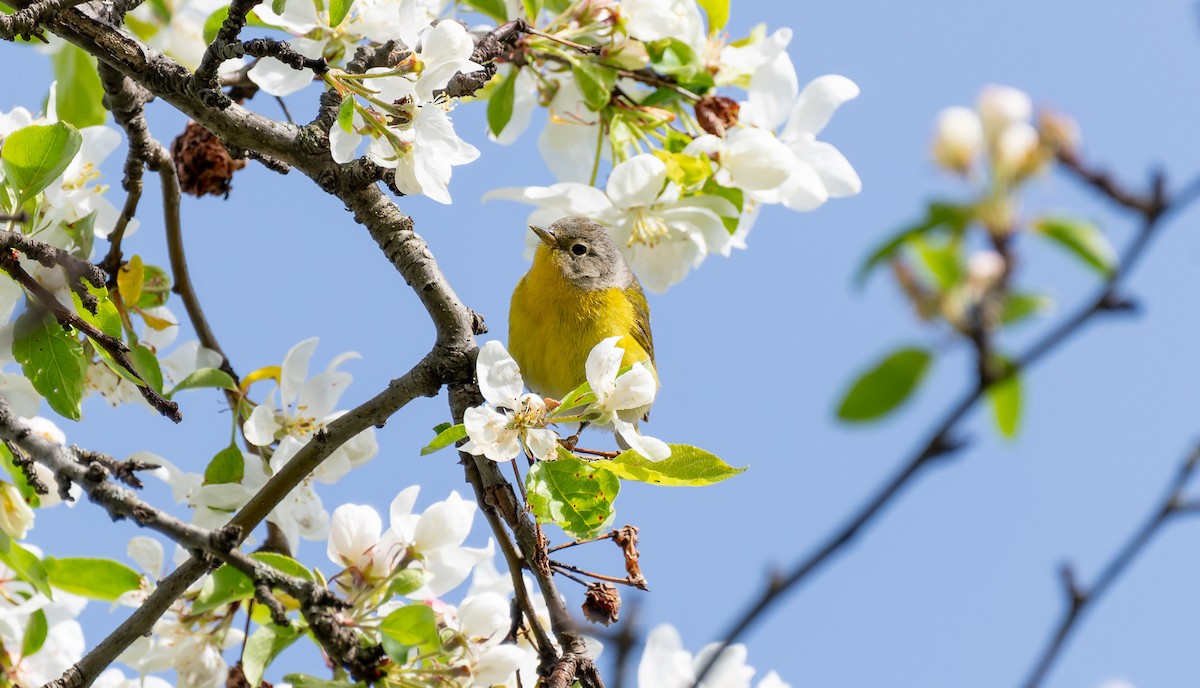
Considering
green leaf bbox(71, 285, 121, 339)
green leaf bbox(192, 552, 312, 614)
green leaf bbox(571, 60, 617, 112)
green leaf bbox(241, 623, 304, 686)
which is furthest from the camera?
A: green leaf bbox(571, 60, 617, 112)

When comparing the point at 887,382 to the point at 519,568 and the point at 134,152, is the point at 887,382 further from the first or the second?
the point at 134,152

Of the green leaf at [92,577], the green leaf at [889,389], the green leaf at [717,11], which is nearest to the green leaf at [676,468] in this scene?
the green leaf at [92,577]

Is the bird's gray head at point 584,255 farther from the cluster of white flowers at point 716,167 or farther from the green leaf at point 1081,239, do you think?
the green leaf at point 1081,239

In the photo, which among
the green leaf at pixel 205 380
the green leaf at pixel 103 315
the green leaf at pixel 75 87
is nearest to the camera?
the green leaf at pixel 103 315

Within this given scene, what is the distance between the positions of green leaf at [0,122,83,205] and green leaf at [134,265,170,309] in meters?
0.81

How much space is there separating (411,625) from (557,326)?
9.27 feet

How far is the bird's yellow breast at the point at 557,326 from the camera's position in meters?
4.94

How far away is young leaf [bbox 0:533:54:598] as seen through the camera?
2568 millimetres

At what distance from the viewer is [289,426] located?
10.4 ft

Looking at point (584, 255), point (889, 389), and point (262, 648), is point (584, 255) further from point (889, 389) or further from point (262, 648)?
point (889, 389)

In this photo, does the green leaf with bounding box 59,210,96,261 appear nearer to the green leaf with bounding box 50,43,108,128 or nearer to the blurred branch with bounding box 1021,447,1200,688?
the green leaf with bounding box 50,43,108,128

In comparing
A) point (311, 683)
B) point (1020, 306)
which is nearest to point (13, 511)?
point (311, 683)

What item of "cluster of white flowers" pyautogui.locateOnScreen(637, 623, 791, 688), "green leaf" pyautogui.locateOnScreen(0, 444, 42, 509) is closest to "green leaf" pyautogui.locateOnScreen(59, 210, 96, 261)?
"green leaf" pyautogui.locateOnScreen(0, 444, 42, 509)

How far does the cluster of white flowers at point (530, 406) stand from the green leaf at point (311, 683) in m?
0.57
